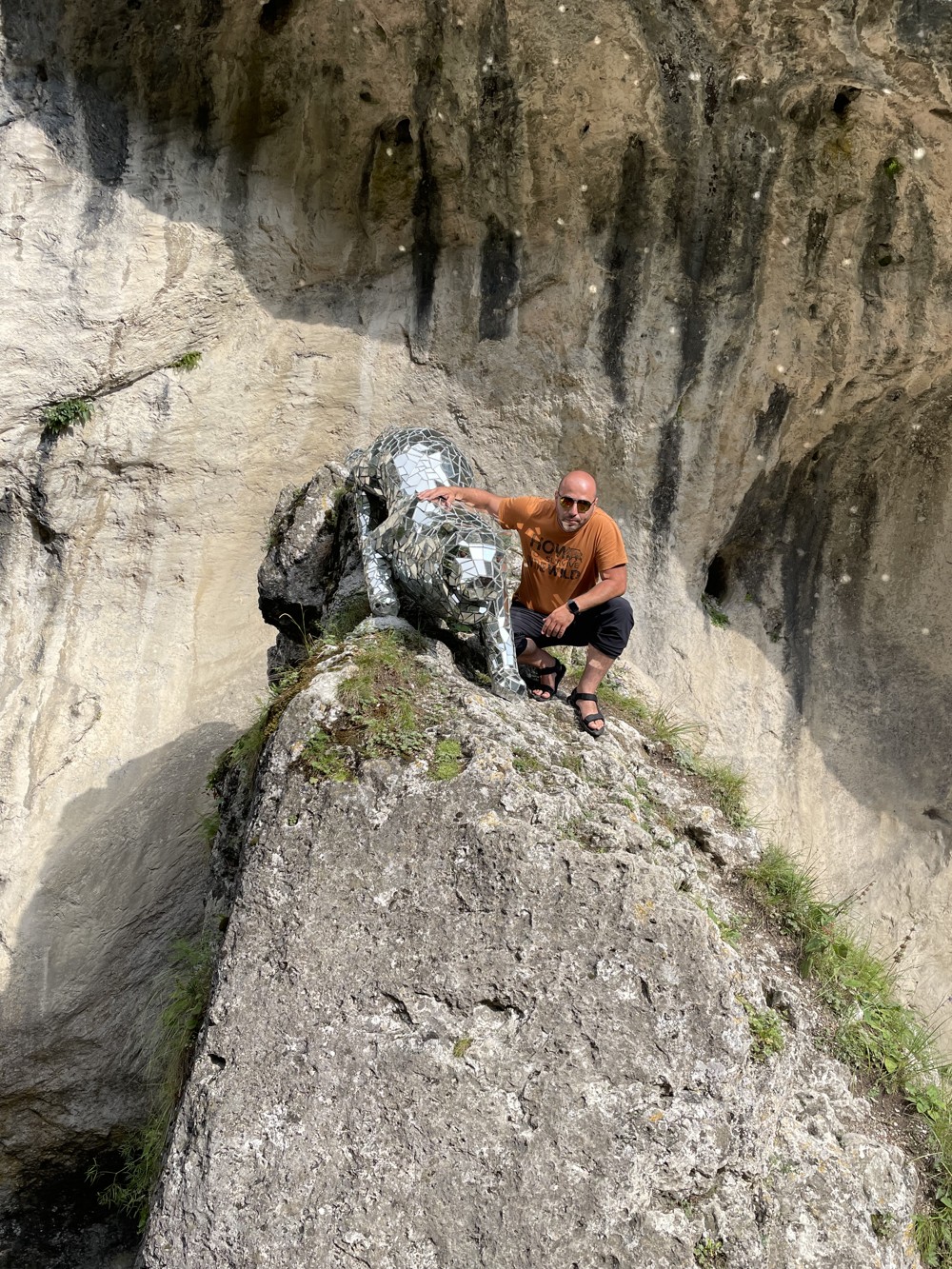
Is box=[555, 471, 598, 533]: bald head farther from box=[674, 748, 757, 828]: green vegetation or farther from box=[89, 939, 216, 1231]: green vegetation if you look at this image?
box=[89, 939, 216, 1231]: green vegetation

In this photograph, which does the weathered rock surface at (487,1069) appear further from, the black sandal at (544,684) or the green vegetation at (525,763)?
the black sandal at (544,684)

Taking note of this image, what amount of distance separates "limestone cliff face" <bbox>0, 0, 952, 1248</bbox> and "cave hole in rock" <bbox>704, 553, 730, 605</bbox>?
31 mm

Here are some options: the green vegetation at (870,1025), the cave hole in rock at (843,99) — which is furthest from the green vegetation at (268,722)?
the cave hole in rock at (843,99)

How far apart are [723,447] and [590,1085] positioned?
5.24 metres

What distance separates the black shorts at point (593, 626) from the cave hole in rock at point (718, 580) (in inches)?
126

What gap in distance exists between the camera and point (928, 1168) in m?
4.43

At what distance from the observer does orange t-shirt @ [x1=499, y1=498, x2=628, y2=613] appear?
5.44 meters

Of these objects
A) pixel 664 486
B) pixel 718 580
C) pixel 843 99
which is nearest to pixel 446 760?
pixel 664 486

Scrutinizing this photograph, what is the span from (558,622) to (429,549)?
0.80 m

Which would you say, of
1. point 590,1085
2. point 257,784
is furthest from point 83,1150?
point 590,1085

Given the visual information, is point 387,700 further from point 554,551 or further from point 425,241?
point 425,241

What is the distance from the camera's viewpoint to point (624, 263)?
7.75 meters

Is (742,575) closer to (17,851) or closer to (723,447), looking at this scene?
(723,447)

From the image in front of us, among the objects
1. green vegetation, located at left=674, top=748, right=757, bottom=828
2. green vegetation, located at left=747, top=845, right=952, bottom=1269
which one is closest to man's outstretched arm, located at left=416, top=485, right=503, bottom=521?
green vegetation, located at left=674, top=748, right=757, bottom=828
